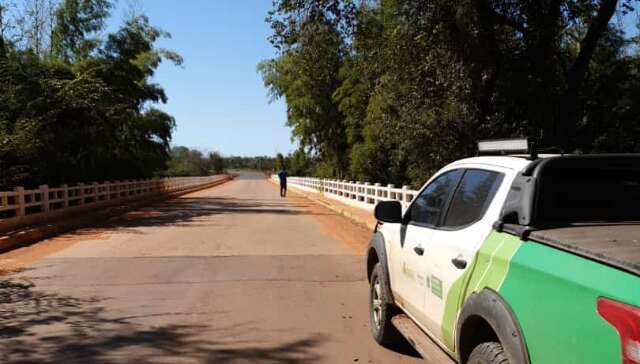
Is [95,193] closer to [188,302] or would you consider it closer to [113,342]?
[188,302]

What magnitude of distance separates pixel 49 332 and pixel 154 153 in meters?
42.0

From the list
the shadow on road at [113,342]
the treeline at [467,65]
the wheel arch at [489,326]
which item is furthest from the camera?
the treeline at [467,65]

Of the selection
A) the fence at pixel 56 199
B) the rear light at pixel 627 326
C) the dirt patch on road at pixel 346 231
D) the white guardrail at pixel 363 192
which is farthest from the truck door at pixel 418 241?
the fence at pixel 56 199

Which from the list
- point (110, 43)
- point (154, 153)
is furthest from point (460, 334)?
point (154, 153)

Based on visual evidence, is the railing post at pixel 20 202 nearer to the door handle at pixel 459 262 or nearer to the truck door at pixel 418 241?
the truck door at pixel 418 241

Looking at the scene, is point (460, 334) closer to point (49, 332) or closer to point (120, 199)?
point (49, 332)

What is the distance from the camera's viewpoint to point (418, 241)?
4832 millimetres

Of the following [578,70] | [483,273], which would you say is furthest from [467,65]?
[483,273]

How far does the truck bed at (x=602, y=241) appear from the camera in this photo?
100 inches

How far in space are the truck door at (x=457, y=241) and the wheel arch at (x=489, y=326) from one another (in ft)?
0.69

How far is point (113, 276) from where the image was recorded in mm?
9992

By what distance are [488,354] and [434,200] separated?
190 cm

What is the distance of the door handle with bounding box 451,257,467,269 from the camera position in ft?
12.3

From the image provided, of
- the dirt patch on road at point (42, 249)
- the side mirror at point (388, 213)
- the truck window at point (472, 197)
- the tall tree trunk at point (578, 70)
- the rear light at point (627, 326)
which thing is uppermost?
the tall tree trunk at point (578, 70)
